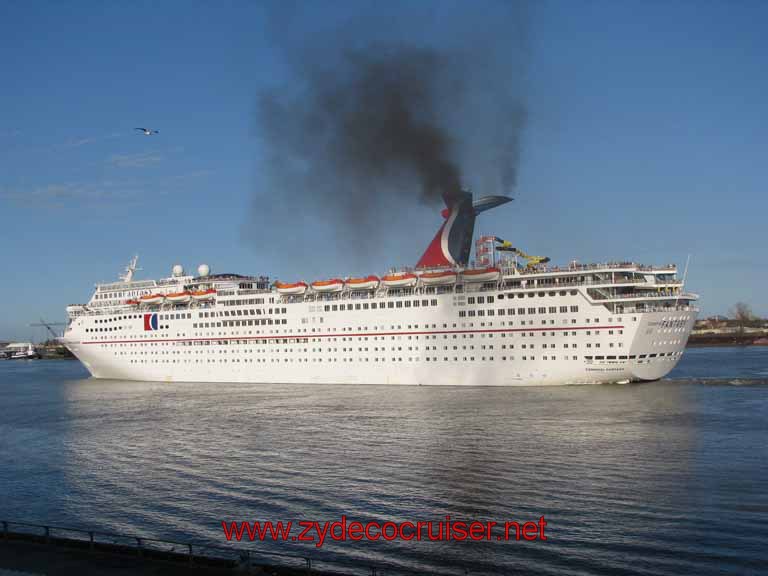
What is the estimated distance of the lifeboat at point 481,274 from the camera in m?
45.8

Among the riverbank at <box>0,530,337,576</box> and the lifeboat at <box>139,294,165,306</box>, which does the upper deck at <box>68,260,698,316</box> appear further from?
the riverbank at <box>0,530,337,576</box>

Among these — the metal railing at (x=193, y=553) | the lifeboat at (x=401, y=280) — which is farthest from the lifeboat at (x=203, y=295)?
the metal railing at (x=193, y=553)

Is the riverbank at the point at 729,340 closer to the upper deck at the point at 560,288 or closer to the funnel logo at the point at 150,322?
the upper deck at the point at 560,288

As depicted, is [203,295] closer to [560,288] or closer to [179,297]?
[179,297]

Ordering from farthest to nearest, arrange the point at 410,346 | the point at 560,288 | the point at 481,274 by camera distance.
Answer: the point at 410,346 → the point at 481,274 → the point at 560,288

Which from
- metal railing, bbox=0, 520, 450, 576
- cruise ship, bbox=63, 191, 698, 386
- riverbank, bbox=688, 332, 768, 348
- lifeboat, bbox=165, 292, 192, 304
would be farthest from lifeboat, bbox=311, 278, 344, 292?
riverbank, bbox=688, 332, 768, 348

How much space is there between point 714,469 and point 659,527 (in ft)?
20.7

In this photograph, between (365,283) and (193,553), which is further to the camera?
(365,283)

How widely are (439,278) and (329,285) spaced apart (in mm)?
9474

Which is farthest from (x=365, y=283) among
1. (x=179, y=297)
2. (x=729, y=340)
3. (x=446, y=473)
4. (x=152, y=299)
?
(x=729, y=340)

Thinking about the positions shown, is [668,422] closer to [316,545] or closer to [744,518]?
[744,518]

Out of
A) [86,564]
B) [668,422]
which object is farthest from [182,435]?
[668,422]

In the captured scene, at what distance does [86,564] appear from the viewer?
511 inches

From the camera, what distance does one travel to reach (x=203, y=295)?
193 ft
